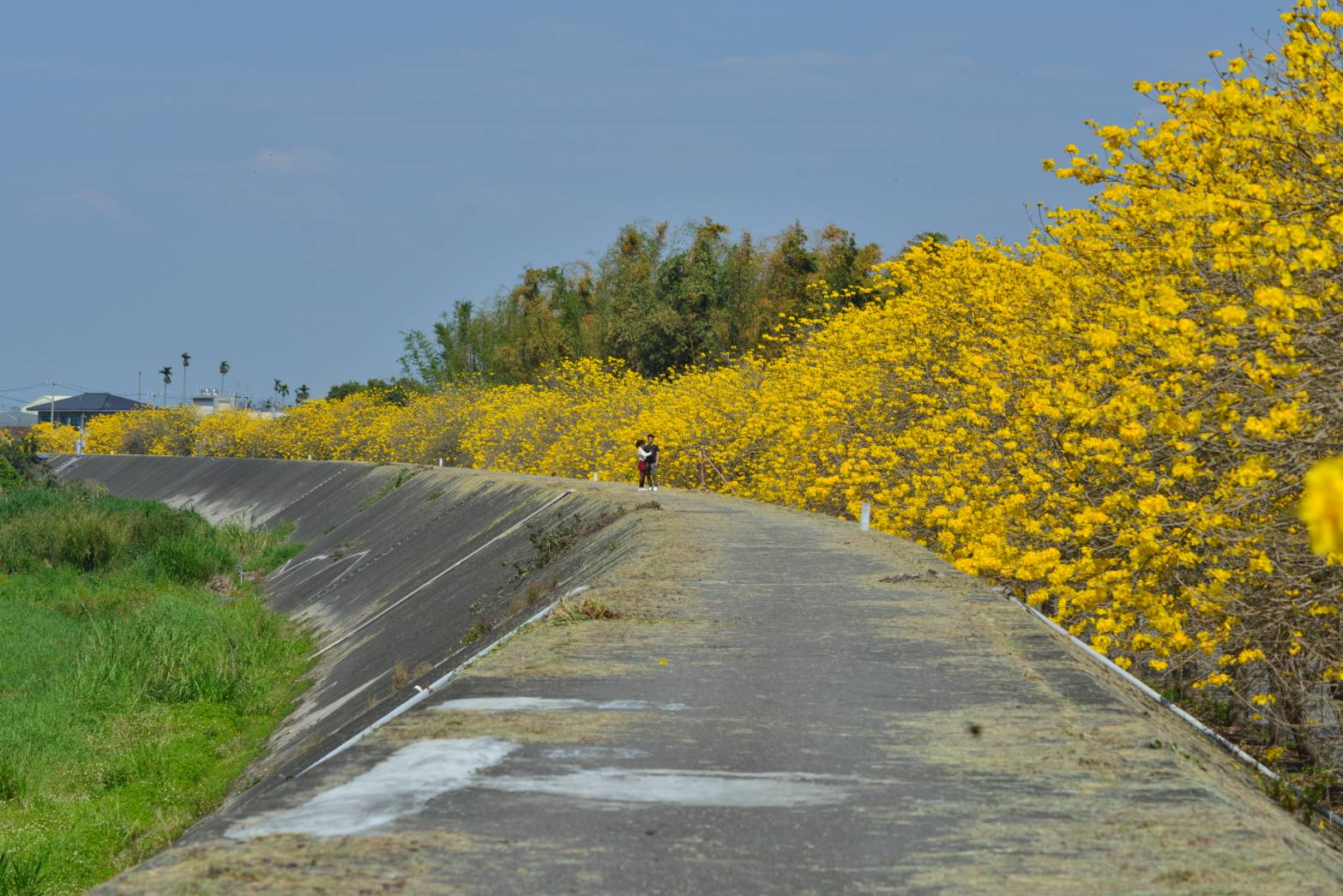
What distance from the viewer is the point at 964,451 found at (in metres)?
16.1

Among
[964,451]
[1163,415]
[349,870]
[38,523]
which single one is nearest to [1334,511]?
[349,870]

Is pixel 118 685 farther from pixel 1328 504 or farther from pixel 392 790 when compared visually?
pixel 1328 504

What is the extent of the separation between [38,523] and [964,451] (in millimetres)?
25282

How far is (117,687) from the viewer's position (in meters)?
18.1

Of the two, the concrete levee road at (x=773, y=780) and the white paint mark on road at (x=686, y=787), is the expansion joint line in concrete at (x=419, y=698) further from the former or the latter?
the white paint mark on road at (x=686, y=787)

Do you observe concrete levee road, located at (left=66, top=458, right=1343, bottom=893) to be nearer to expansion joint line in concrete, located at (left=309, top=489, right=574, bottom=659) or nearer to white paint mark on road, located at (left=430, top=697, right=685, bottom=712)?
white paint mark on road, located at (left=430, top=697, right=685, bottom=712)

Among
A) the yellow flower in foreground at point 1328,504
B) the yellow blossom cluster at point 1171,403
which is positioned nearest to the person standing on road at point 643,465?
the yellow blossom cluster at point 1171,403

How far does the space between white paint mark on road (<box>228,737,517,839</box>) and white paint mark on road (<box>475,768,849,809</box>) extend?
0.22m

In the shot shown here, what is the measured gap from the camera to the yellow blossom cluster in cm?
866

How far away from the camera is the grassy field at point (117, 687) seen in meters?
12.3

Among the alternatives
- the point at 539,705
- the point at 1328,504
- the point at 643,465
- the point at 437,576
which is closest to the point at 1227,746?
the point at 539,705

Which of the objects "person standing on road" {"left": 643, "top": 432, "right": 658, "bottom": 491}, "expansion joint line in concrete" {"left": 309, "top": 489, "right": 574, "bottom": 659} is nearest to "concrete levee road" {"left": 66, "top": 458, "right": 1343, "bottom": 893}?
"expansion joint line in concrete" {"left": 309, "top": 489, "right": 574, "bottom": 659}

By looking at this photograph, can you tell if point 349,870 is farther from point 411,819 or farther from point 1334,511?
point 1334,511

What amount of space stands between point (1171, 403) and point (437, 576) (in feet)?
50.8
